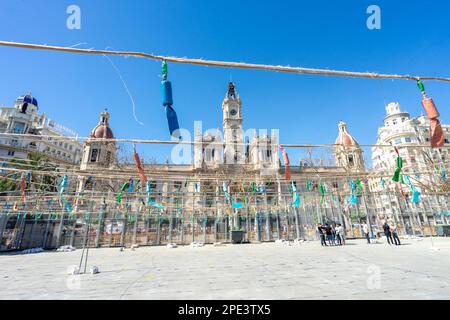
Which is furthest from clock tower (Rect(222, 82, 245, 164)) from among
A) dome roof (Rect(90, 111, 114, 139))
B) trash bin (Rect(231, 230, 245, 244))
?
trash bin (Rect(231, 230, 245, 244))

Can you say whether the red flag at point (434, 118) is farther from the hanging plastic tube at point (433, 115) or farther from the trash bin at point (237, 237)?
the trash bin at point (237, 237)

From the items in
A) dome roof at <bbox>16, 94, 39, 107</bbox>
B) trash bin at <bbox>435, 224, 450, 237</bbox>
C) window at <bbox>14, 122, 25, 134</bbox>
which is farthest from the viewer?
dome roof at <bbox>16, 94, 39, 107</bbox>

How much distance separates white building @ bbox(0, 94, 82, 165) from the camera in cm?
4938

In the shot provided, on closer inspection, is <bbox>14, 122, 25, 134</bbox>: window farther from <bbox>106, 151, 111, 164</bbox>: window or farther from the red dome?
<bbox>106, 151, 111, 164</bbox>: window

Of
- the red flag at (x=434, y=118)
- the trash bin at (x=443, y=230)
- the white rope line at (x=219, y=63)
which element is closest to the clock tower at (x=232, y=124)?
the trash bin at (x=443, y=230)

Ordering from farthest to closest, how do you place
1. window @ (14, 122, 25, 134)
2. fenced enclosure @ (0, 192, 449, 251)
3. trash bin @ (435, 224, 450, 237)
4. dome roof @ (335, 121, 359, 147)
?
dome roof @ (335, 121, 359, 147) → window @ (14, 122, 25, 134) → trash bin @ (435, 224, 450, 237) → fenced enclosure @ (0, 192, 449, 251)

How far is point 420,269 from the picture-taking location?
6648mm

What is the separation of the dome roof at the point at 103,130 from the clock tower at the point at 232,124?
26.1m

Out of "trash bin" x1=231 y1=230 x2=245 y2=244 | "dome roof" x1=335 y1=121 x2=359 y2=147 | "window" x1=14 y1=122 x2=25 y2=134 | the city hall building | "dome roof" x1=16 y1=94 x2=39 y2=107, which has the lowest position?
"trash bin" x1=231 y1=230 x2=245 y2=244

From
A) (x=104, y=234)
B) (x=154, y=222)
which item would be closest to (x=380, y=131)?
(x=154, y=222)

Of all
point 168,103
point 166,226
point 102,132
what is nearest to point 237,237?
point 166,226

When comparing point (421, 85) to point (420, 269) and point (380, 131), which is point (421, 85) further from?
point (380, 131)

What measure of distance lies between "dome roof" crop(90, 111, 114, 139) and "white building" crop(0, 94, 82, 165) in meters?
5.75
